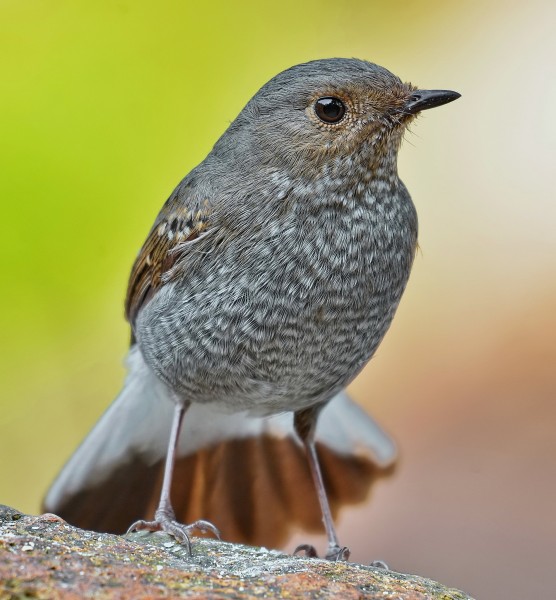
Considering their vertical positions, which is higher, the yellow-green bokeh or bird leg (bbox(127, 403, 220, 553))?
the yellow-green bokeh

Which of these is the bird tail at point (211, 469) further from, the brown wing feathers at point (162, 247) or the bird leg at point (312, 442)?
the brown wing feathers at point (162, 247)

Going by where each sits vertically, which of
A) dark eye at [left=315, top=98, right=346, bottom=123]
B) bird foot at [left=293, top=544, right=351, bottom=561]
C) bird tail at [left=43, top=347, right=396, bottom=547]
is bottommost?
bird foot at [left=293, top=544, right=351, bottom=561]

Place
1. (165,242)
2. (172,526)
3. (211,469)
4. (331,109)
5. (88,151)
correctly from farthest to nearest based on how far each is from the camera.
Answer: (88,151) → (211,469) → (165,242) → (331,109) → (172,526)

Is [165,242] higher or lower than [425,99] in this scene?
lower

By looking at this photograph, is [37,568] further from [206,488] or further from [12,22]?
[12,22]

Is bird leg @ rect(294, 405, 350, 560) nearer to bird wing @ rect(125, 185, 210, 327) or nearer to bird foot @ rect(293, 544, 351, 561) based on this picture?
bird foot @ rect(293, 544, 351, 561)

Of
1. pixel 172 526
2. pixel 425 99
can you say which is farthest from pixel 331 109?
pixel 172 526

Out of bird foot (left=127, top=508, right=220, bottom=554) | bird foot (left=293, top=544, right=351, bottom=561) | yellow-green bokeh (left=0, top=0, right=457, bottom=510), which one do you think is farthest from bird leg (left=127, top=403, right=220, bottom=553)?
yellow-green bokeh (left=0, top=0, right=457, bottom=510)

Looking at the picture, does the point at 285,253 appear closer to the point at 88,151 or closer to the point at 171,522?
the point at 171,522
